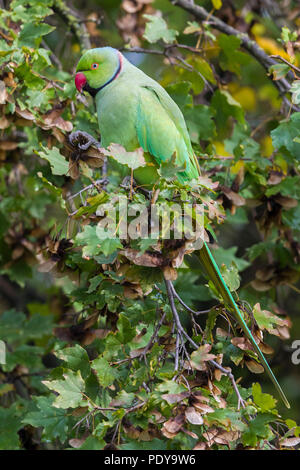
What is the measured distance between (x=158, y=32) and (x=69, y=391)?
5.04ft

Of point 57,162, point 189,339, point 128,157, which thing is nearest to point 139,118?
point 57,162

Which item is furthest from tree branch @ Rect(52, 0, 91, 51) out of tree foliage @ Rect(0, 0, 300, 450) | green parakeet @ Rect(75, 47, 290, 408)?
green parakeet @ Rect(75, 47, 290, 408)

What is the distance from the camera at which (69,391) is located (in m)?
1.46

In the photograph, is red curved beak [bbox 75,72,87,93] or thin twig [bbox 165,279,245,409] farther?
red curved beak [bbox 75,72,87,93]

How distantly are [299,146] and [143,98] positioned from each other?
0.58 meters

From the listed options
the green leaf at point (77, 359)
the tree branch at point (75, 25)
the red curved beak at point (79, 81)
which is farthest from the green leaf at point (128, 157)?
the tree branch at point (75, 25)

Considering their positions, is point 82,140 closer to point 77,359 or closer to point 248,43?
point 77,359

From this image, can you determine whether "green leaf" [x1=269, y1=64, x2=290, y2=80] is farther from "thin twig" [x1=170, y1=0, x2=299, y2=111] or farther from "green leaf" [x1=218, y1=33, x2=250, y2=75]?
"green leaf" [x1=218, y1=33, x2=250, y2=75]

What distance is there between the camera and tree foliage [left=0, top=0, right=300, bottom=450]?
1434 millimetres

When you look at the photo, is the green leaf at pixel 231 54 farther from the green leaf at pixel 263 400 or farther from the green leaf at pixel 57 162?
the green leaf at pixel 263 400
